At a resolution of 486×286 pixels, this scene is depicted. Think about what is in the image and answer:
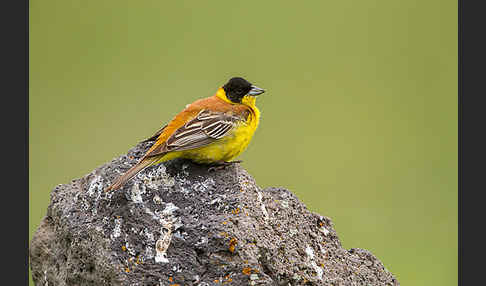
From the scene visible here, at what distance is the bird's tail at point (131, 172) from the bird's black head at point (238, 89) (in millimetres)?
1474

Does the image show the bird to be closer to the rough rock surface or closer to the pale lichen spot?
the rough rock surface

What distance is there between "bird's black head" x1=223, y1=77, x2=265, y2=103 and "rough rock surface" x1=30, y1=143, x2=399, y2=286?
108cm

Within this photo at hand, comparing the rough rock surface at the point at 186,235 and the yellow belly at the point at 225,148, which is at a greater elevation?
the yellow belly at the point at 225,148

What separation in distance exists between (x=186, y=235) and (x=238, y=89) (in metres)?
2.09

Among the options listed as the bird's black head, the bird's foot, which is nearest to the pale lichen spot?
the bird's foot

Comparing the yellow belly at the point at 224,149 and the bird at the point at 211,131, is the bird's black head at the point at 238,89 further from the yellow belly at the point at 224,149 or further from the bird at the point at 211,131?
the yellow belly at the point at 224,149

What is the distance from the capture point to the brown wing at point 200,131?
608 cm

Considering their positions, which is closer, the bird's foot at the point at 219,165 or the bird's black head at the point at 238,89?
the bird's foot at the point at 219,165

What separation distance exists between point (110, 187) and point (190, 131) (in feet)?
3.53

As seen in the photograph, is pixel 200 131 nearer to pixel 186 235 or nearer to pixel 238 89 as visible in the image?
pixel 238 89

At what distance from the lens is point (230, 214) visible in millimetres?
5727

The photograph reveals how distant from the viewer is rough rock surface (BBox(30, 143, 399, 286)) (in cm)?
549

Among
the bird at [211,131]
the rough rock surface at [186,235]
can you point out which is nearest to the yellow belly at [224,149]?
the bird at [211,131]

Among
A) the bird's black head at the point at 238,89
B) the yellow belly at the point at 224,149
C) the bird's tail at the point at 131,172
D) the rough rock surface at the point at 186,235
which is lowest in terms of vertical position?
the rough rock surface at the point at 186,235
